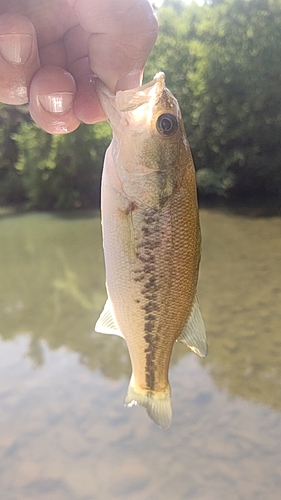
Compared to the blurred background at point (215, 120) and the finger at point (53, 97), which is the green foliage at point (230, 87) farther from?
the finger at point (53, 97)

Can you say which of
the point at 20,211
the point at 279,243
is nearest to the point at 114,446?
the point at 279,243

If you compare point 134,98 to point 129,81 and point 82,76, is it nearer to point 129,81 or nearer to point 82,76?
point 129,81

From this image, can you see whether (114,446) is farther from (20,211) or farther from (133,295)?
(20,211)

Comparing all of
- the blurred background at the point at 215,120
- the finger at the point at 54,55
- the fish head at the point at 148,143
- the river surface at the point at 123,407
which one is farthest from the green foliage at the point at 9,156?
the fish head at the point at 148,143

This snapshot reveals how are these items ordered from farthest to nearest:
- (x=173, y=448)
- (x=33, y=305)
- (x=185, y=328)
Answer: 1. (x=33, y=305)
2. (x=173, y=448)
3. (x=185, y=328)

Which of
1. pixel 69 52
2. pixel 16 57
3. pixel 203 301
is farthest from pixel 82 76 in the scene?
pixel 203 301

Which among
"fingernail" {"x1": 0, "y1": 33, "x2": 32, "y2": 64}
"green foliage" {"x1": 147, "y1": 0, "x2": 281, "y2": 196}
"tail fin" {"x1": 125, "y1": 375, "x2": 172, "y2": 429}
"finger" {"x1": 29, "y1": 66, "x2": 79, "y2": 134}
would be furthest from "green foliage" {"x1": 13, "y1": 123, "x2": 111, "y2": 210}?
"tail fin" {"x1": 125, "y1": 375, "x2": 172, "y2": 429}
